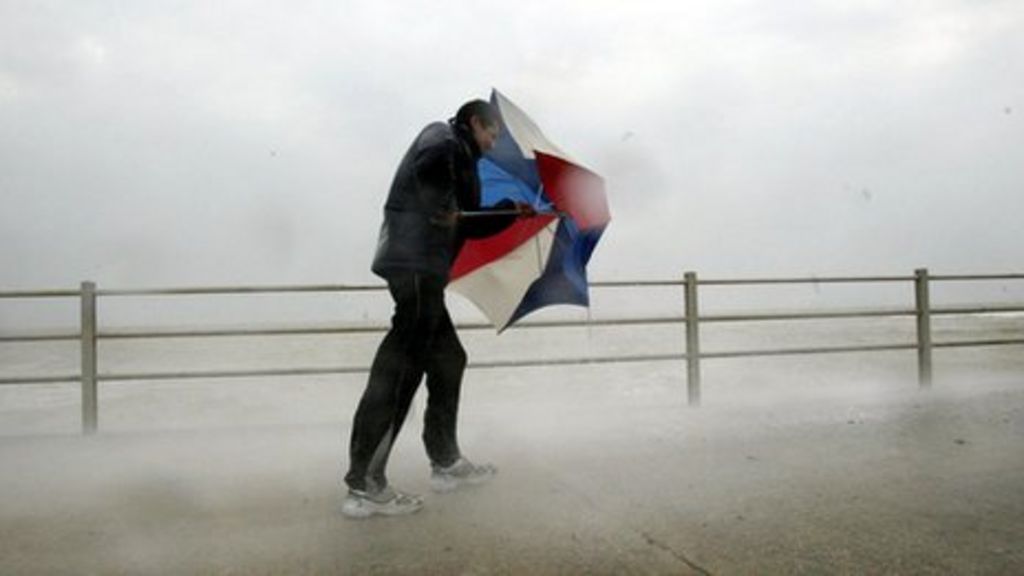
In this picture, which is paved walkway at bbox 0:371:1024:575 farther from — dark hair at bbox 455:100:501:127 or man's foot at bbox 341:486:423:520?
dark hair at bbox 455:100:501:127

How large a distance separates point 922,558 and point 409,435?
8.97ft

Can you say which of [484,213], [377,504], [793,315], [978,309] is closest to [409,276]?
[484,213]

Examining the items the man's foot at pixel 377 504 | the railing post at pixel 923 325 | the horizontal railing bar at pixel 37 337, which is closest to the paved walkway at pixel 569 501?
the man's foot at pixel 377 504

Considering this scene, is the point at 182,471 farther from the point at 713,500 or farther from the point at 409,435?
the point at 713,500

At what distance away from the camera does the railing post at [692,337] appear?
4.96 meters

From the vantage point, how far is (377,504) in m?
2.38

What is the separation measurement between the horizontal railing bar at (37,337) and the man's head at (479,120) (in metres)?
3.02

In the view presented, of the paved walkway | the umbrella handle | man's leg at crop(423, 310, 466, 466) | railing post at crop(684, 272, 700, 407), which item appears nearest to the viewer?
the paved walkway

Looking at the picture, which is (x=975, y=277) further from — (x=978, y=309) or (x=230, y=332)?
(x=230, y=332)

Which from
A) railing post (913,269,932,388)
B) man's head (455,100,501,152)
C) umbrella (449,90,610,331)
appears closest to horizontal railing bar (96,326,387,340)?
umbrella (449,90,610,331)

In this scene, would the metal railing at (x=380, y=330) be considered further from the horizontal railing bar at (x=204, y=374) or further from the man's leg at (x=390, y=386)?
the man's leg at (x=390, y=386)

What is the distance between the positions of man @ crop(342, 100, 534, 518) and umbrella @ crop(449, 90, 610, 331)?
1.16ft

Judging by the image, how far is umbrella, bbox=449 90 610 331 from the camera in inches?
114

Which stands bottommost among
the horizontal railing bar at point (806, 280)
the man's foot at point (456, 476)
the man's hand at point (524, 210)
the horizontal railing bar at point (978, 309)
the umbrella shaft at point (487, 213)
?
the man's foot at point (456, 476)
